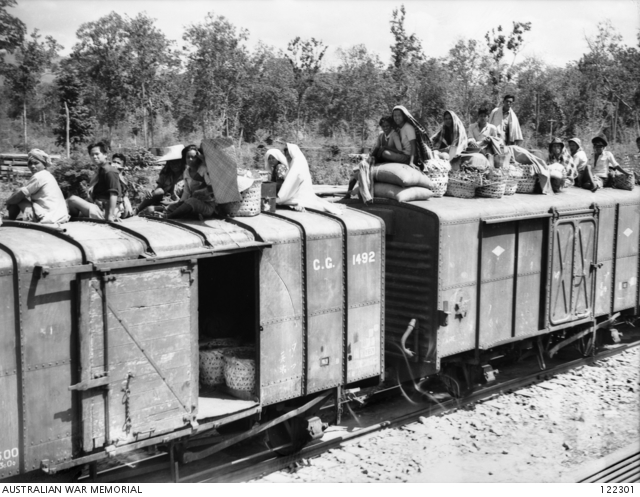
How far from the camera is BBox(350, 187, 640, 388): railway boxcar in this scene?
29.5 feet

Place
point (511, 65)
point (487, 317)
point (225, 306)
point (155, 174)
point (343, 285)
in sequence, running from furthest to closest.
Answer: point (511, 65), point (155, 174), point (487, 317), point (225, 306), point (343, 285)

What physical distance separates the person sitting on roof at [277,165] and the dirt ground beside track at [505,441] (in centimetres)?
326

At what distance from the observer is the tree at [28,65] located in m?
21.4

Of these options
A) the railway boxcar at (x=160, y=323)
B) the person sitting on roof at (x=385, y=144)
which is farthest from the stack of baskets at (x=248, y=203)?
the person sitting on roof at (x=385, y=144)

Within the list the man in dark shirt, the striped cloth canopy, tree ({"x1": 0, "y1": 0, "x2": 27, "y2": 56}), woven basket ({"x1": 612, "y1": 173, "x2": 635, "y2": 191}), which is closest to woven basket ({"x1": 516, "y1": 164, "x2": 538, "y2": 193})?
woven basket ({"x1": 612, "y1": 173, "x2": 635, "y2": 191})

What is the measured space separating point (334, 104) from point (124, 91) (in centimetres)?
1018

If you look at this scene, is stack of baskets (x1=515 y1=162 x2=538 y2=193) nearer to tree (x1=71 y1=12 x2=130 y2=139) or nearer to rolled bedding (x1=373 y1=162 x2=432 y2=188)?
rolled bedding (x1=373 y1=162 x2=432 y2=188)

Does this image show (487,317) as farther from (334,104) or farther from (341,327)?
(334,104)

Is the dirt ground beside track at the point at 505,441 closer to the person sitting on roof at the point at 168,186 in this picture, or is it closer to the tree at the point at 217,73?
the person sitting on roof at the point at 168,186

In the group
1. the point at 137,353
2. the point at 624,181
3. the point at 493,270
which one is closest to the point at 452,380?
the point at 493,270

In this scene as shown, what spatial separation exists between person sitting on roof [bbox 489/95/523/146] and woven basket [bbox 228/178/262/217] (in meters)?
6.59

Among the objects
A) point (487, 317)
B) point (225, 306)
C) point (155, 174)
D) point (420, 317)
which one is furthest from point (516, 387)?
point (155, 174)

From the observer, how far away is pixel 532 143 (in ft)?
111

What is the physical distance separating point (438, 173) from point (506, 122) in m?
3.70
